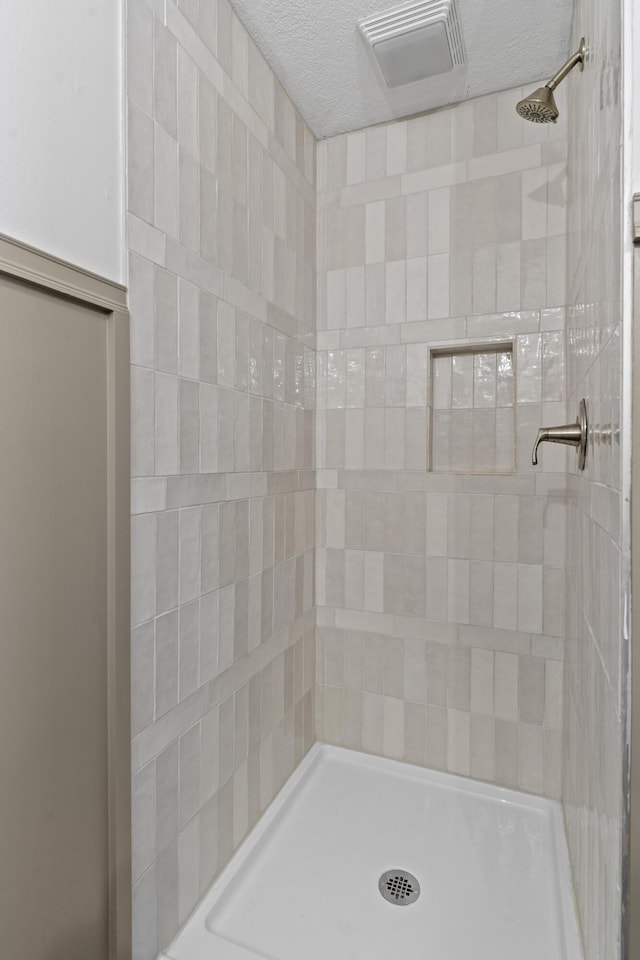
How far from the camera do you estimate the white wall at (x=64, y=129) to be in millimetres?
855

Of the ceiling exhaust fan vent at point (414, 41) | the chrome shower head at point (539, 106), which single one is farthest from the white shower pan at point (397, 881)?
the ceiling exhaust fan vent at point (414, 41)

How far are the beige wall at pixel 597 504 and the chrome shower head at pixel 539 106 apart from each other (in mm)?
78

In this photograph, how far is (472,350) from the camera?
1.88m

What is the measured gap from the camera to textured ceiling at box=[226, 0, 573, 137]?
148cm

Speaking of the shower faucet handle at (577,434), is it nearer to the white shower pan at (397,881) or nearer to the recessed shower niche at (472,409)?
the recessed shower niche at (472,409)

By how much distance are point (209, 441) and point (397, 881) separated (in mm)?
1287

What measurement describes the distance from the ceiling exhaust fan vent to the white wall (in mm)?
802

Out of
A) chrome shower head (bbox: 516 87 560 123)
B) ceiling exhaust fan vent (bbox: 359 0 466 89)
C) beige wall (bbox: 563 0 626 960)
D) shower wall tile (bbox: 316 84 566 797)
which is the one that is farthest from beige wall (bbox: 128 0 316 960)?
beige wall (bbox: 563 0 626 960)

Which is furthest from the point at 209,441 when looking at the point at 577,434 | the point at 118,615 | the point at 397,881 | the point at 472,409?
the point at 397,881

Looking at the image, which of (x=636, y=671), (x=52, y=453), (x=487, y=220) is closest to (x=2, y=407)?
(x=52, y=453)

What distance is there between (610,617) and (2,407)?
1.03m

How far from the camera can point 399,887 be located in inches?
56.8

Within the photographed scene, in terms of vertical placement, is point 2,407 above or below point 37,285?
below

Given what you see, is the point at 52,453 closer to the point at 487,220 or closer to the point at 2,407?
the point at 2,407
